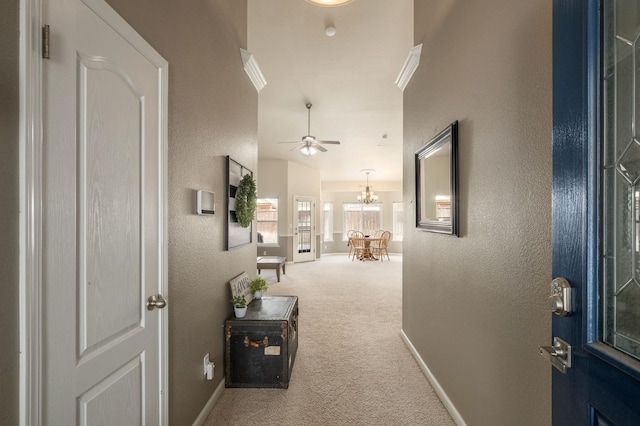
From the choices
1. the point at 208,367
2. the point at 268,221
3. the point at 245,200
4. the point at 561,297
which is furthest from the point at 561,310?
the point at 268,221

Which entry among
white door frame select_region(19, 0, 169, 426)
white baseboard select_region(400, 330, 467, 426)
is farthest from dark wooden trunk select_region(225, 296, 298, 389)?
white door frame select_region(19, 0, 169, 426)

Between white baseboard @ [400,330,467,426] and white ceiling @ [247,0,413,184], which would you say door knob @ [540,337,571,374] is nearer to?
white baseboard @ [400,330,467,426]

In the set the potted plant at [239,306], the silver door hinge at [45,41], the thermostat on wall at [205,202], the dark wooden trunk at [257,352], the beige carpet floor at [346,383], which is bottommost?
the beige carpet floor at [346,383]

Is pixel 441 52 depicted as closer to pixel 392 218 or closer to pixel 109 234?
pixel 109 234

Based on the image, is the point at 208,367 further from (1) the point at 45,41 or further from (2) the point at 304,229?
(2) the point at 304,229

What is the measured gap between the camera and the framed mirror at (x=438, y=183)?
1.98 metres

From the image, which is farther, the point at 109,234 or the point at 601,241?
the point at 109,234

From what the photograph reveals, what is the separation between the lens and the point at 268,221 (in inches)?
338

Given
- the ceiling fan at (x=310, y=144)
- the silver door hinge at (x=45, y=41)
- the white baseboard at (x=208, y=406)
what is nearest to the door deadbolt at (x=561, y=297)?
the silver door hinge at (x=45, y=41)

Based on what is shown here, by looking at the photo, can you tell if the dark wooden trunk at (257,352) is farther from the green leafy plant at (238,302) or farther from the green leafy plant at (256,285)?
the green leafy plant at (256,285)

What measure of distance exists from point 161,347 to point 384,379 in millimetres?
1815

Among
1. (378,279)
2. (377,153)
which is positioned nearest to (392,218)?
(377,153)

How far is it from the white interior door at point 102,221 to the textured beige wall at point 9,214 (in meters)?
0.08

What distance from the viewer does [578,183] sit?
29.7 inches
